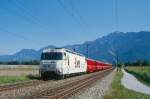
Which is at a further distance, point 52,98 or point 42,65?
point 42,65

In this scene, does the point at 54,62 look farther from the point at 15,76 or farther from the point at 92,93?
the point at 92,93

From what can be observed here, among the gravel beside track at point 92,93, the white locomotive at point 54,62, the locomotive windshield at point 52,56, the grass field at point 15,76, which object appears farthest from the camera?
the locomotive windshield at point 52,56

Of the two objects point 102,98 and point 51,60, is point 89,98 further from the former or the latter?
point 51,60

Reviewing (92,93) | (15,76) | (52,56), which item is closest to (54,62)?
(52,56)

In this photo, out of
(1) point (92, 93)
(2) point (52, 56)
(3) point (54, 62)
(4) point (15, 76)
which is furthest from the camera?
(4) point (15, 76)

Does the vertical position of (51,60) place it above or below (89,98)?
above

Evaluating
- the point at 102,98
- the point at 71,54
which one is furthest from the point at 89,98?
the point at 71,54

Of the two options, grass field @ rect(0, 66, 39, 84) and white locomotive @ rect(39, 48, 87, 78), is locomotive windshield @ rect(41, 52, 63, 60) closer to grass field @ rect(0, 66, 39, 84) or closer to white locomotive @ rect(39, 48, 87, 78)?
white locomotive @ rect(39, 48, 87, 78)

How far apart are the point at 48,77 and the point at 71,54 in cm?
510

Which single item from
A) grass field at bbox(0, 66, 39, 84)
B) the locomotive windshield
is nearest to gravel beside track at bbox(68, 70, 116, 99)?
grass field at bbox(0, 66, 39, 84)

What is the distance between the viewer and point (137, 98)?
21.4 m

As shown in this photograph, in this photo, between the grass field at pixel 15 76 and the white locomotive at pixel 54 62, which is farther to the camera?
the white locomotive at pixel 54 62

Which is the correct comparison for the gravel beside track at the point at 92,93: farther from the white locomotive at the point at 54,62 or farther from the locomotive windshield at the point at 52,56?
the locomotive windshield at the point at 52,56

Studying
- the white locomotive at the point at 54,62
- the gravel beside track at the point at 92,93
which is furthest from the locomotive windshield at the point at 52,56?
the gravel beside track at the point at 92,93
